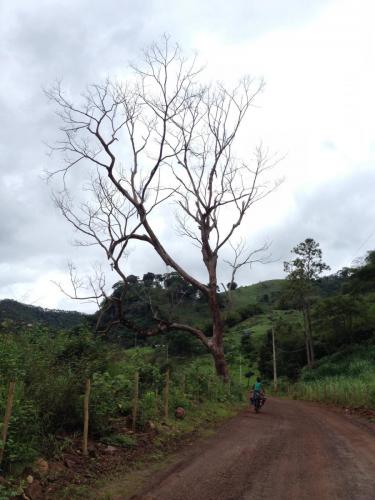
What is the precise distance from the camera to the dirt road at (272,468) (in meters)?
6.52

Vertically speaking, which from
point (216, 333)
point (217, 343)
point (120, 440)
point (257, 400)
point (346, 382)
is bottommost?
point (120, 440)

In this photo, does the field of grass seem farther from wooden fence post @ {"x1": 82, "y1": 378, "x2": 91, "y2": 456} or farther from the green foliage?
wooden fence post @ {"x1": 82, "y1": 378, "x2": 91, "y2": 456}

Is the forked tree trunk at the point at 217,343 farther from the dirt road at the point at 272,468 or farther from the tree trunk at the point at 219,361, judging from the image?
the dirt road at the point at 272,468

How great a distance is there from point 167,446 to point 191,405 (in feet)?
17.0

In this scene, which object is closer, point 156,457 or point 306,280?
point 156,457

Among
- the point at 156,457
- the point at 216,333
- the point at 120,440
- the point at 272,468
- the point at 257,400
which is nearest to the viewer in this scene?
the point at 272,468

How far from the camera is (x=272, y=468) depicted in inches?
314

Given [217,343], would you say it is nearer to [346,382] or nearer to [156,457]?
[346,382]

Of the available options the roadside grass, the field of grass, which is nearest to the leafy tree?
the field of grass

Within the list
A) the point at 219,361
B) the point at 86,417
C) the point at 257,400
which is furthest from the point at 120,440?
the point at 219,361

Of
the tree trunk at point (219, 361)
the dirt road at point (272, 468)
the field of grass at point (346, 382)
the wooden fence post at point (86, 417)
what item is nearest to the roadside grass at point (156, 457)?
the dirt road at point (272, 468)

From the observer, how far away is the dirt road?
652cm

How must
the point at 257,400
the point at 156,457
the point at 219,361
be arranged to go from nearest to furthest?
the point at 156,457 < the point at 257,400 < the point at 219,361

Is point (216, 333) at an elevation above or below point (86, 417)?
above
